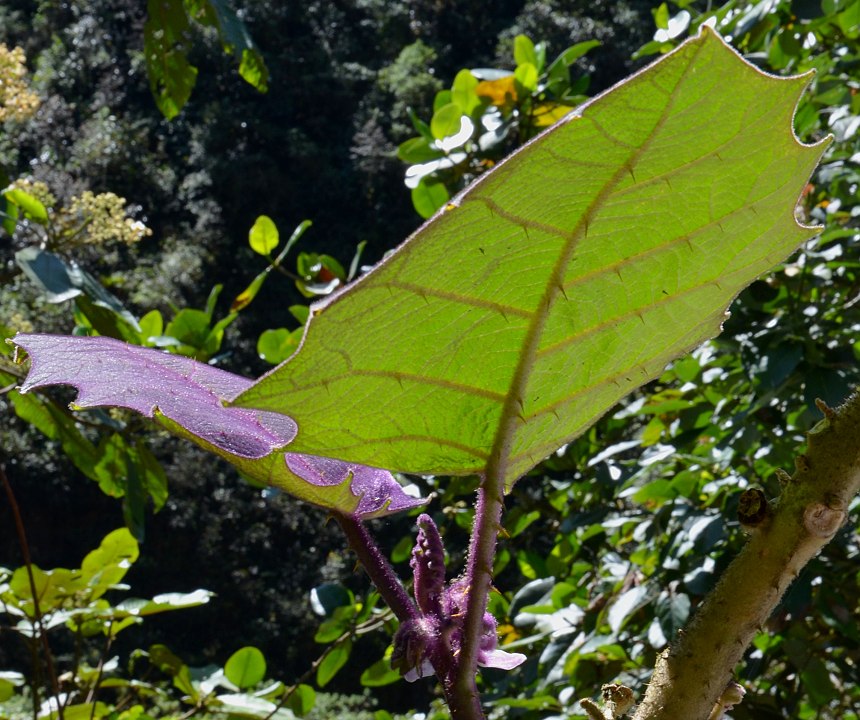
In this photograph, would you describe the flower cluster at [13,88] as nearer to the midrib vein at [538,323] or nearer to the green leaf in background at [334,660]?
the green leaf in background at [334,660]

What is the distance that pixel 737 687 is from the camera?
240 mm

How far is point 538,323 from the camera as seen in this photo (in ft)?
0.74

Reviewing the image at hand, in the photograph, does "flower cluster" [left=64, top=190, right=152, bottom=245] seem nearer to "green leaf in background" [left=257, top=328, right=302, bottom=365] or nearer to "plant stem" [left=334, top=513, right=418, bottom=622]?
"green leaf in background" [left=257, top=328, right=302, bottom=365]

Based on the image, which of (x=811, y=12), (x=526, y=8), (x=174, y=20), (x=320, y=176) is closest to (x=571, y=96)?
(x=811, y=12)

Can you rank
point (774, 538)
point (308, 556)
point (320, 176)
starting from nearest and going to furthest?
point (774, 538)
point (308, 556)
point (320, 176)

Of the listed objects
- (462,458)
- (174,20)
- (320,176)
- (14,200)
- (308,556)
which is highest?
(174,20)

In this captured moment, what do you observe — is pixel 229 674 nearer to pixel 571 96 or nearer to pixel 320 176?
pixel 571 96

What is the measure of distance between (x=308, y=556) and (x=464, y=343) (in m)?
7.69

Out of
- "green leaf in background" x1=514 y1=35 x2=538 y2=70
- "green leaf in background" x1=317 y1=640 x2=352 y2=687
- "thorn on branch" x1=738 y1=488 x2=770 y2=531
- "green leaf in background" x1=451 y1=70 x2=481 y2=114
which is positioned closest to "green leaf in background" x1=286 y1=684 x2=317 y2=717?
"green leaf in background" x1=317 y1=640 x2=352 y2=687

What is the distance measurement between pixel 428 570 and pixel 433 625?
17mm

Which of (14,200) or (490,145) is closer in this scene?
(14,200)

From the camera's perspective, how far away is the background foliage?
3.86ft

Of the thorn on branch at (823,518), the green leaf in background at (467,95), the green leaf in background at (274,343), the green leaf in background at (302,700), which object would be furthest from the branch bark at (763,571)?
the green leaf in background at (467,95)

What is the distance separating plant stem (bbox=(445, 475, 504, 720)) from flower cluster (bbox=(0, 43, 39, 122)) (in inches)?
52.4
